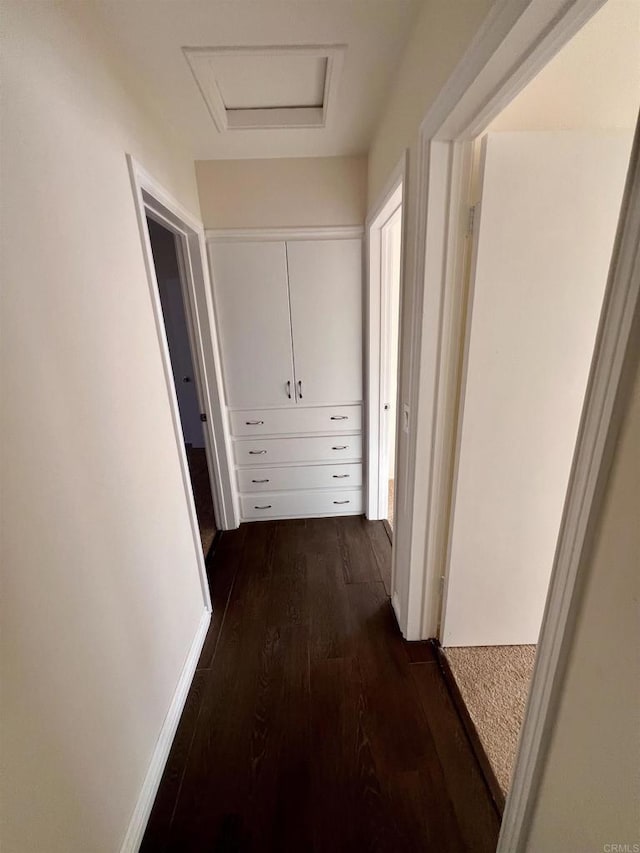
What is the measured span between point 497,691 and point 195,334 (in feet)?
7.91

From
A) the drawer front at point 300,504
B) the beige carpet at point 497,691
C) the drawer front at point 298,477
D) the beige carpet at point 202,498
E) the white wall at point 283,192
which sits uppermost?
the white wall at point 283,192

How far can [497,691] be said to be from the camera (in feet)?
4.43

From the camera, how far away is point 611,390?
515mm

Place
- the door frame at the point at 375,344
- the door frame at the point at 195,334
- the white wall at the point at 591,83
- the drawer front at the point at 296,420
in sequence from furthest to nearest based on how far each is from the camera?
1. the drawer front at the point at 296,420
2. the door frame at the point at 375,344
3. the door frame at the point at 195,334
4. the white wall at the point at 591,83

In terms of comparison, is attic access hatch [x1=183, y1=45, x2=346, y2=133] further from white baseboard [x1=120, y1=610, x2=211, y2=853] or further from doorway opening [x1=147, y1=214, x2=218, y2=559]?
white baseboard [x1=120, y1=610, x2=211, y2=853]

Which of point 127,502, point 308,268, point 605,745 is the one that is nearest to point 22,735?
point 127,502

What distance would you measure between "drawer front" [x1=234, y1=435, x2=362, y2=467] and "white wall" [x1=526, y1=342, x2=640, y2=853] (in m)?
1.90

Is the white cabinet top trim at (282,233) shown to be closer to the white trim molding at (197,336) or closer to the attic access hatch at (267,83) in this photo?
the white trim molding at (197,336)

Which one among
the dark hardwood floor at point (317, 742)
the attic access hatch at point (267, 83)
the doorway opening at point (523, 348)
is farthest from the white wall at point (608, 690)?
the attic access hatch at point (267, 83)

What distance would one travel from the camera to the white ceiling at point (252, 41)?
1035 millimetres

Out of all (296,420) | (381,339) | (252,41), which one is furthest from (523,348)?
(296,420)

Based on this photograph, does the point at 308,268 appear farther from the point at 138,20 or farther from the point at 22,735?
the point at 22,735

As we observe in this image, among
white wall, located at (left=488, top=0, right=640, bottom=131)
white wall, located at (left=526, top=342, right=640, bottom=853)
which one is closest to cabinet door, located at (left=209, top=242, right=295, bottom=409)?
white wall, located at (left=488, top=0, right=640, bottom=131)

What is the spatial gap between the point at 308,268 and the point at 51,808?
2405mm
